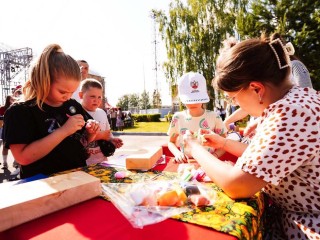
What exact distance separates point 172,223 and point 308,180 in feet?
1.94

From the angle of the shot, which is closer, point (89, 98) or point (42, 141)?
point (42, 141)

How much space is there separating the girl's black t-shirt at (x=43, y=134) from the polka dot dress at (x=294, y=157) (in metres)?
1.12

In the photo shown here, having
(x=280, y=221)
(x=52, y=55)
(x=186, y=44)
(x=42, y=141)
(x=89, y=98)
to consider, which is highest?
(x=186, y=44)

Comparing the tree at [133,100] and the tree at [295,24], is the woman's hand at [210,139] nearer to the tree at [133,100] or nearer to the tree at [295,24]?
the tree at [295,24]

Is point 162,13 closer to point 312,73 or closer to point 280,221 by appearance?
point 312,73

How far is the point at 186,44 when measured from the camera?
53.8 ft

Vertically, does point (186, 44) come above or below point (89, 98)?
above

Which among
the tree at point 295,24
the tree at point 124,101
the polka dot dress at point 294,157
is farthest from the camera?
the tree at point 124,101

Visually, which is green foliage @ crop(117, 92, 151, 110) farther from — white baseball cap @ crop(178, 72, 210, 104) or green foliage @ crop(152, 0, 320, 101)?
white baseball cap @ crop(178, 72, 210, 104)

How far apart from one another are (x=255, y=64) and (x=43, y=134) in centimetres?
124

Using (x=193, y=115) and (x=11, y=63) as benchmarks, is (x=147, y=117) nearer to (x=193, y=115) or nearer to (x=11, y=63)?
(x=11, y=63)

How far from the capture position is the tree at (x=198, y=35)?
51.8 feet

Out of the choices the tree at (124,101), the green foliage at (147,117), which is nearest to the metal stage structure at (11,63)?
the green foliage at (147,117)

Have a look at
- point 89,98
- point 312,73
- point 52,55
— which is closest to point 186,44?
point 312,73
